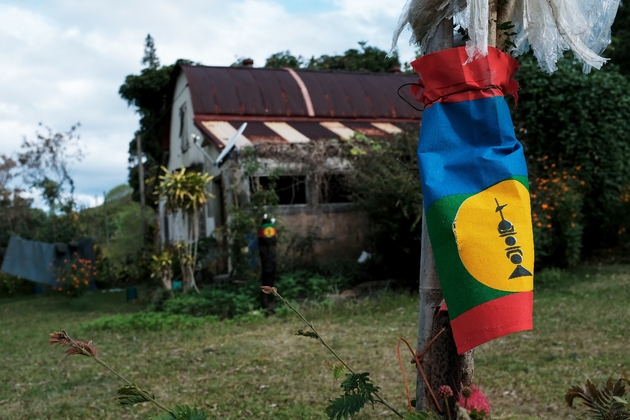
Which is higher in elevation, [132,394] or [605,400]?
[132,394]

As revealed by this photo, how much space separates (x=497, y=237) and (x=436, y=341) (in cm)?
42

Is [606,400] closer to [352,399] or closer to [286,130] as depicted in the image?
[352,399]

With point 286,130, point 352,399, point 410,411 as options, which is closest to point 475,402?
point 410,411

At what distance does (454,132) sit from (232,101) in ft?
43.2

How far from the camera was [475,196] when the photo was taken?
6.61 feet

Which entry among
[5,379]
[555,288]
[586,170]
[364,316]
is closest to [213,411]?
[5,379]

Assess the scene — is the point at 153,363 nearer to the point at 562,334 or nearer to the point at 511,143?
the point at 562,334

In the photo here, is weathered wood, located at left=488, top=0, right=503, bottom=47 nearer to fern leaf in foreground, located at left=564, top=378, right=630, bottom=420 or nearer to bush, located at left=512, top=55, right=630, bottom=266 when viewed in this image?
fern leaf in foreground, located at left=564, top=378, right=630, bottom=420

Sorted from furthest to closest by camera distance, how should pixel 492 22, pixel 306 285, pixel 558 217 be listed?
pixel 558 217 → pixel 306 285 → pixel 492 22

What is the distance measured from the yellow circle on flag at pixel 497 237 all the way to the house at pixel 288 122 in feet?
31.7

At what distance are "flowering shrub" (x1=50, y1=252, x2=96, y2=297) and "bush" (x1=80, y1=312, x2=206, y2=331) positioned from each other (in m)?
4.64

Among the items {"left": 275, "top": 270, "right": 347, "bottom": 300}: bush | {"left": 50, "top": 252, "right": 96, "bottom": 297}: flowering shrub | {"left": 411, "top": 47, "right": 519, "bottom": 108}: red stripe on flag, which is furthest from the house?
{"left": 411, "top": 47, "right": 519, "bottom": 108}: red stripe on flag

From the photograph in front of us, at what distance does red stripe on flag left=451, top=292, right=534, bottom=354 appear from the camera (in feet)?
6.38

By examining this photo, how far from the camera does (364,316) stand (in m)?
8.96
